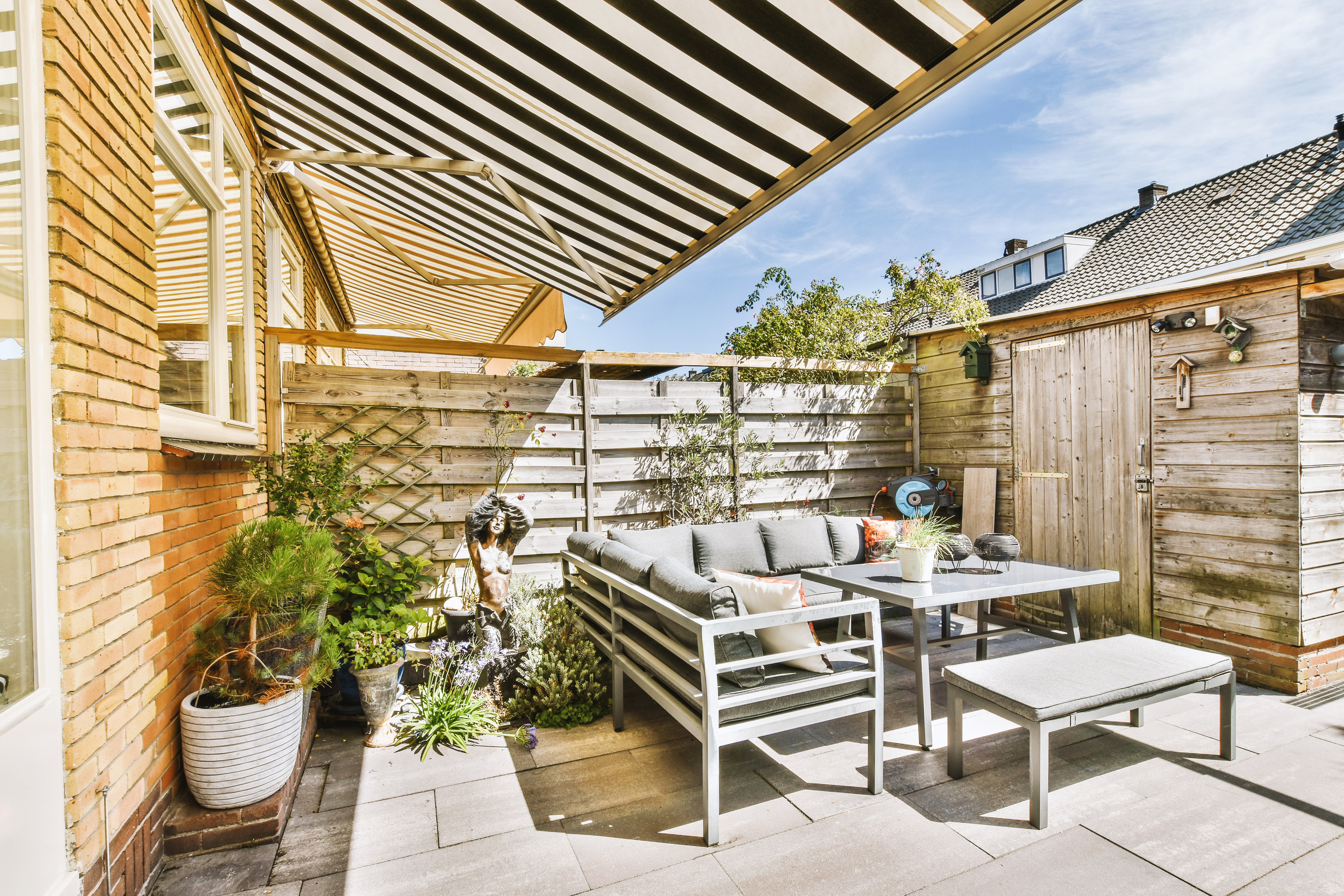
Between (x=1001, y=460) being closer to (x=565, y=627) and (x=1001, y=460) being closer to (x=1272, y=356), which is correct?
(x=1272, y=356)

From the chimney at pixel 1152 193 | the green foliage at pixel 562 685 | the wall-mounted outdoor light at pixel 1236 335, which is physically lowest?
the green foliage at pixel 562 685

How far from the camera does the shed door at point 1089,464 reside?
14.4 ft

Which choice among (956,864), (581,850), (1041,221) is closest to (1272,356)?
(956,864)

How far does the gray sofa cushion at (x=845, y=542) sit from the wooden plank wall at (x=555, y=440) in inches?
27.9

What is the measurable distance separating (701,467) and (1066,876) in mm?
3435

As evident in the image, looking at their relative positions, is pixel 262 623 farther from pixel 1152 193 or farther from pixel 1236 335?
pixel 1152 193

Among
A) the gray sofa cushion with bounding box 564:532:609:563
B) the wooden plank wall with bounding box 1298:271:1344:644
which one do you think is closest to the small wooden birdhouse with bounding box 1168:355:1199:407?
the wooden plank wall with bounding box 1298:271:1344:644

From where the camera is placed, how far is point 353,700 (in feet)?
11.0

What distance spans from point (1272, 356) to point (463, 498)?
5.22 m

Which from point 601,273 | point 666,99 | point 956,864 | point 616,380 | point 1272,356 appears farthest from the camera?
point 616,380

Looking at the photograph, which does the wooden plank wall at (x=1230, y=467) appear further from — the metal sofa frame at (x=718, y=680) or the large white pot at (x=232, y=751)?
the large white pot at (x=232, y=751)

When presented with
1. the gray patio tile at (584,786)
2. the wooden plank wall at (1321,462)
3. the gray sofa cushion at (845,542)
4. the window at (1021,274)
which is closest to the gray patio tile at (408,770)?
the gray patio tile at (584,786)

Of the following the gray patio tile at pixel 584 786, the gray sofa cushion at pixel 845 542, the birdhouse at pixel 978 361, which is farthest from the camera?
the birdhouse at pixel 978 361

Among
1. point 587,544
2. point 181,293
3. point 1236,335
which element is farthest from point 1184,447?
point 181,293
